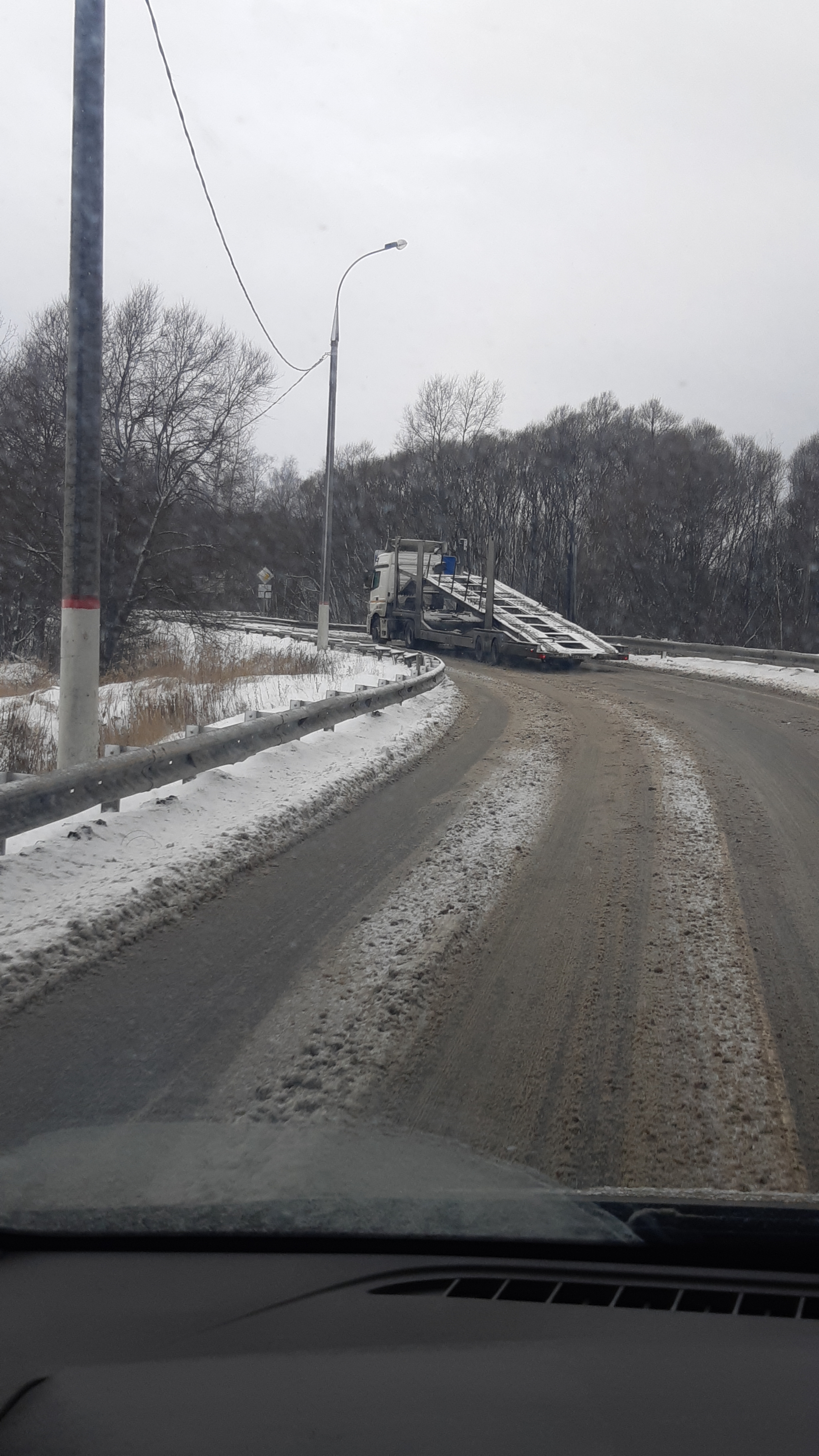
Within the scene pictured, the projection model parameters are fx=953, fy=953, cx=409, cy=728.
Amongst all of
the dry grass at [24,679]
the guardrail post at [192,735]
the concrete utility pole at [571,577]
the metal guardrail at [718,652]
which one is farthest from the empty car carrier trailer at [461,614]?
the guardrail post at [192,735]

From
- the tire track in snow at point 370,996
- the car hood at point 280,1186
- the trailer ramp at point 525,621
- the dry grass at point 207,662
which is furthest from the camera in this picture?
the trailer ramp at point 525,621

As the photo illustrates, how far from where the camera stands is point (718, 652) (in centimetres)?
2619

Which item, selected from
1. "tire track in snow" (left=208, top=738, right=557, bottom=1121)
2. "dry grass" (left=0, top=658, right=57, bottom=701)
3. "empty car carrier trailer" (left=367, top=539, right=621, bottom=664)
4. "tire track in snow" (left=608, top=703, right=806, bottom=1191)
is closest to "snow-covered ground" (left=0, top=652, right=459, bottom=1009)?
"tire track in snow" (left=208, top=738, right=557, bottom=1121)

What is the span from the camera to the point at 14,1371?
166cm

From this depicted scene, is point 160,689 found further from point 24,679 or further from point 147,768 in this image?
point 147,768

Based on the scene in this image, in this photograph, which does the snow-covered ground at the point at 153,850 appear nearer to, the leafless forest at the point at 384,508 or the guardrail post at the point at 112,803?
the guardrail post at the point at 112,803

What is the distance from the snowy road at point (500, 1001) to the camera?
122 inches

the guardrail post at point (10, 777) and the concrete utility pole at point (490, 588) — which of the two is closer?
the guardrail post at point (10, 777)

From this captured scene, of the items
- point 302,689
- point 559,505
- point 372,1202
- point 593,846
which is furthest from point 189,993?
point 559,505

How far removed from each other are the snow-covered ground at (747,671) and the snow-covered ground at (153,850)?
39.5 feet

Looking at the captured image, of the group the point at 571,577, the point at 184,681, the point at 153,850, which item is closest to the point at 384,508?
the point at 571,577

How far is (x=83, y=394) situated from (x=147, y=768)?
2.99 meters

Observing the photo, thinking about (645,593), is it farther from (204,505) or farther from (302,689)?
(302,689)

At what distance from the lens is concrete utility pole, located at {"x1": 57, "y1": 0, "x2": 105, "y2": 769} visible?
725 cm
